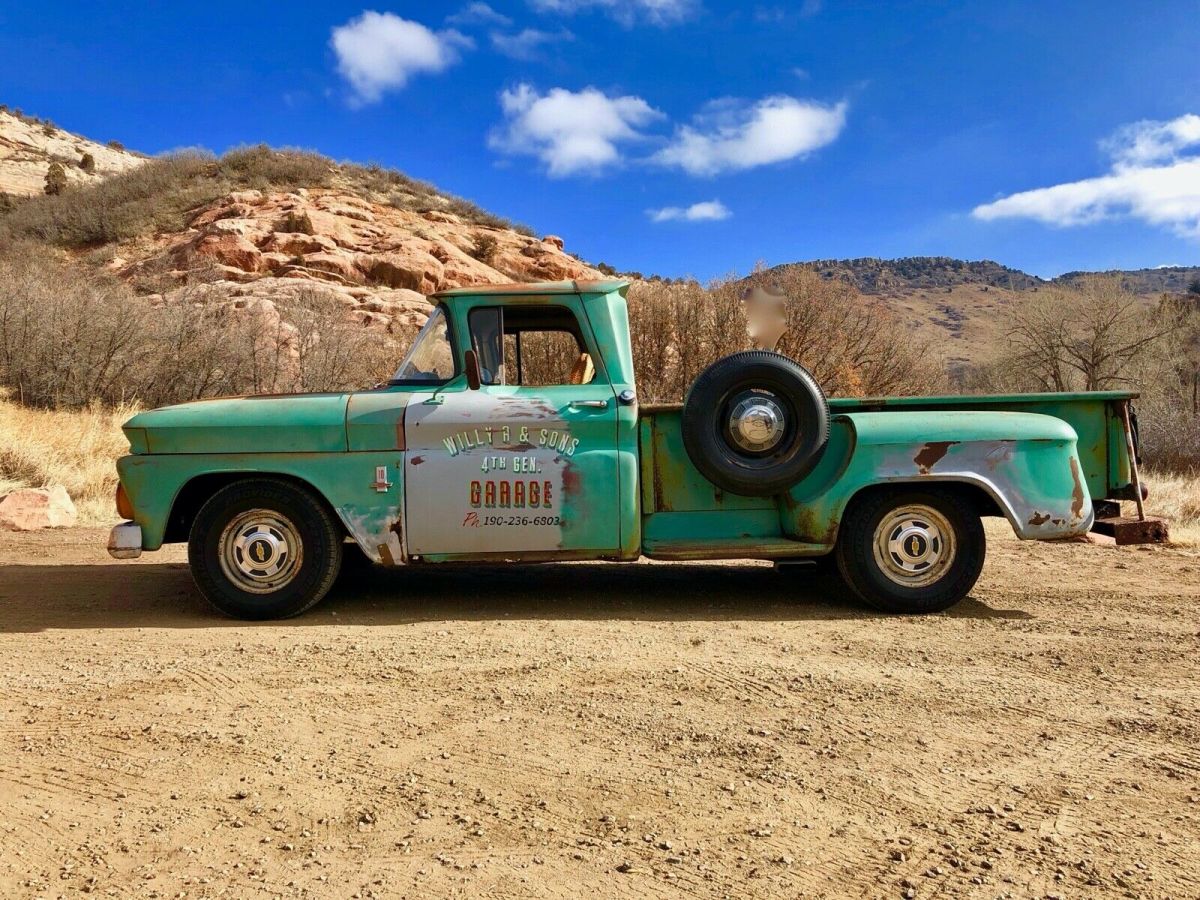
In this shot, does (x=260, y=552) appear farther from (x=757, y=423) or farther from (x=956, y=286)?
(x=956, y=286)

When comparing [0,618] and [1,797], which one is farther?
[0,618]

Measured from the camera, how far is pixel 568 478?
4.79 m

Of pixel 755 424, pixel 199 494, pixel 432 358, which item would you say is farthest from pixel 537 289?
pixel 199 494

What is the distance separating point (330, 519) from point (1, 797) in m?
2.41

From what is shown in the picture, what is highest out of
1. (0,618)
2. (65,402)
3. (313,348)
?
(313,348)

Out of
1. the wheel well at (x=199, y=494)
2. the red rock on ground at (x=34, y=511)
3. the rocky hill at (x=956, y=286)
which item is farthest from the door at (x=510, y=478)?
the rocky hill at (x=956, y=286)

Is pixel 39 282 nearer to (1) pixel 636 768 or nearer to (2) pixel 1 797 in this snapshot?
(2) pixel 1 797

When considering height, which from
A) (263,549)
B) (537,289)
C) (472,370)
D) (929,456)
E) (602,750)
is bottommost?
(602,750)

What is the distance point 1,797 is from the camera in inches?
103

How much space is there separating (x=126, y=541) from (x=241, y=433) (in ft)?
3.06

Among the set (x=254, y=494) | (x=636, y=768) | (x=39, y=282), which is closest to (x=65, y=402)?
(x=39, y=282)

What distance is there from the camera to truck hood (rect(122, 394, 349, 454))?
4.79m

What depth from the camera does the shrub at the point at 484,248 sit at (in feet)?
106

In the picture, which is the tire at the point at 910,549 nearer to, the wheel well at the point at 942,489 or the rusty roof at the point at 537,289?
the wheel well at the point at 942,489
